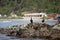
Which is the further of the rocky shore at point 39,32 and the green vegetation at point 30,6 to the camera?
the green vegetation at point 30,6

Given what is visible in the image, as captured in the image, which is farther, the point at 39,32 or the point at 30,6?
the point at 30,6

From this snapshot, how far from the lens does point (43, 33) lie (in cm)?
3391

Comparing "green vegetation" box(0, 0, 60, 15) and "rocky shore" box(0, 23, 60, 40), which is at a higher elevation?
"rocky shore" box(0, 23, 60, 40)

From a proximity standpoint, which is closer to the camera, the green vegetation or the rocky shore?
the rocky shore

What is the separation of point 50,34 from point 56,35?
45.1 inches

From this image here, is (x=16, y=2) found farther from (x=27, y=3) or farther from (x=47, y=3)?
(x=47, y=3)

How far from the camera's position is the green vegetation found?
10400cm

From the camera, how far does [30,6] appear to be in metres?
110

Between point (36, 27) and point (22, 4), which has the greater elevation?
point (36, 27)

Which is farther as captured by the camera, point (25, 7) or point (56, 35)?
point (25, 7)

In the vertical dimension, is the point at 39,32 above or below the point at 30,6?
above

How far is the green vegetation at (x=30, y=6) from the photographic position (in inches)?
4094

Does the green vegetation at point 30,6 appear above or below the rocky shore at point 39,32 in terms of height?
below

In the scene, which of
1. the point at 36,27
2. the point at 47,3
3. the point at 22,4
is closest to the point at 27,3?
the point at 22,4
